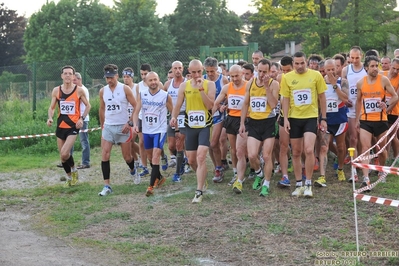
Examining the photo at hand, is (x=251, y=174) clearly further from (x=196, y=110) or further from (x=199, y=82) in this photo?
(x=199, y=82)

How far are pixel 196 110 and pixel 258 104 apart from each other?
0.96 meters

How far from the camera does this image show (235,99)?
9.95 meters

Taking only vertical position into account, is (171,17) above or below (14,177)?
above

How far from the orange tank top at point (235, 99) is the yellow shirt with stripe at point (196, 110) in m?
0.81

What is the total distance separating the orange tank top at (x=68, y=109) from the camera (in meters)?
11.0

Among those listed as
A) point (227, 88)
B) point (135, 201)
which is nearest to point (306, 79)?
point (227, 88)

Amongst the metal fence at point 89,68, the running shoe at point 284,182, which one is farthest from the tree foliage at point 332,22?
the running shoe at point 284,182

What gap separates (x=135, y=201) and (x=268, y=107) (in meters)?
2.54

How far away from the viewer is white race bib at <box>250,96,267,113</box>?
9069 mm

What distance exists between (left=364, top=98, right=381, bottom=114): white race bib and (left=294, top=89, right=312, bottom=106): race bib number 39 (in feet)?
3.61

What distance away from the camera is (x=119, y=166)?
44.1ft

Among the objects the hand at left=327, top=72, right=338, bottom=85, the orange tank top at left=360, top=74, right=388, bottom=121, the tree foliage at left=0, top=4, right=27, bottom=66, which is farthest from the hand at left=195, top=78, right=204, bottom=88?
the tree foliage at left=0, top=4, right=27, bottom=66

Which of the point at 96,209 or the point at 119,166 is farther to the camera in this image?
the point at 119,166

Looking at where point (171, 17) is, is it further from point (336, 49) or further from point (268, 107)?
point (268, 107)
